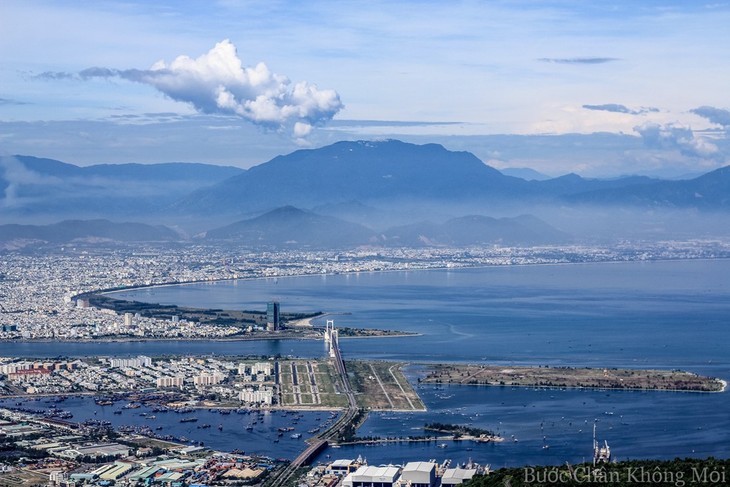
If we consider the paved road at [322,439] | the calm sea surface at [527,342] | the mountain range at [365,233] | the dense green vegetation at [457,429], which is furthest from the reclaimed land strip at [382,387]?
the mountain range at [365,233]

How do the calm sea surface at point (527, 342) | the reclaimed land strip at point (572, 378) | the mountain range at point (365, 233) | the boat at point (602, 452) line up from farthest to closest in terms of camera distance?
the mountain range at point (365, 233) < the reclaimed land strip at point (572, 378) < the calm sea surface at point (527, 342) < the boat at point (602, 452)

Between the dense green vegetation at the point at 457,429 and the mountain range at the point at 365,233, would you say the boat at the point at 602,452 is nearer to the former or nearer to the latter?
the dense green vegetation at the point at 457,429

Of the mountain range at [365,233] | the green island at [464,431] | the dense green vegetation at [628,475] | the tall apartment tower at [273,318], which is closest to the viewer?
the dense green vegetation at [628,475]

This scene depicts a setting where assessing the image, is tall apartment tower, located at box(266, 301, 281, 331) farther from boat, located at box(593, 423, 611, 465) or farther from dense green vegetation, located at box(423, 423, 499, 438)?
boat, located at box(593, 423, 611, 465)

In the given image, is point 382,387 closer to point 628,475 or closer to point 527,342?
point 527,342

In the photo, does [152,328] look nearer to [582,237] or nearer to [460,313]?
[460,313]

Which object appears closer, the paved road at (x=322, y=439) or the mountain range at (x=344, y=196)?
the paved road at (x=322, y=439)
